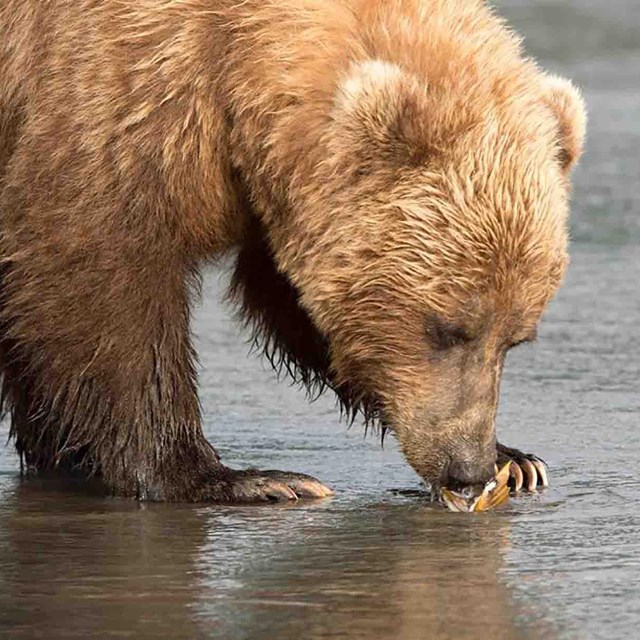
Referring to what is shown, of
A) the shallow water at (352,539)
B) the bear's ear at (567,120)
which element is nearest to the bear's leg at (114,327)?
the shallow water at (352,539)

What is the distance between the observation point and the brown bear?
5.77 metres

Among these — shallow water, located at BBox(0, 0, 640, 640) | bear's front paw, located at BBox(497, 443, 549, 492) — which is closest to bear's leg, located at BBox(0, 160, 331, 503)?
shallow water, located at BBox(0, 0, 640, 640)

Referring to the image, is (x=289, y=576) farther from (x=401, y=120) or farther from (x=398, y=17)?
(x=398, y=17)

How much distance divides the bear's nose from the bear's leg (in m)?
0.55

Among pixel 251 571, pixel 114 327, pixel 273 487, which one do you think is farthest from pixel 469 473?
pixel 114 327

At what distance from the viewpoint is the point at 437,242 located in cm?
572

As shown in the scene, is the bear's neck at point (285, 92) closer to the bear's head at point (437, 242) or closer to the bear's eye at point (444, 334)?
the bear's head at point (437, 242)

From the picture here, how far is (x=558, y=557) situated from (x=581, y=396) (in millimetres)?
2446

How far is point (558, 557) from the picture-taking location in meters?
5.32

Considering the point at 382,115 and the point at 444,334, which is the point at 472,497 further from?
the point at 382,115

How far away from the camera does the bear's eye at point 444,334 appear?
582 centimetres

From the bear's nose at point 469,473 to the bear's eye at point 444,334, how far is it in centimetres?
38

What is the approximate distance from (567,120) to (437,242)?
782 mm

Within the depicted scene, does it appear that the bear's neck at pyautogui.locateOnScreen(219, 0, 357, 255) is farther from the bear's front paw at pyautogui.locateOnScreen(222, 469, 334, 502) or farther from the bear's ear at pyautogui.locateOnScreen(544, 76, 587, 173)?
the bear's front paw at pyautogui.locateOnScreen(222, 469, 334, 502)
